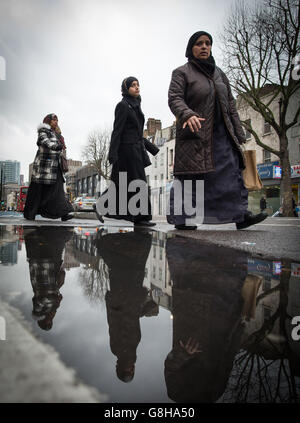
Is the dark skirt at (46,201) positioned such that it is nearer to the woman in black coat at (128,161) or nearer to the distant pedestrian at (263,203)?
the woman in black coat at (128,161)

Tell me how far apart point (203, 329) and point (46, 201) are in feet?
20.9

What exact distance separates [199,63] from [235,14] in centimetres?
1805

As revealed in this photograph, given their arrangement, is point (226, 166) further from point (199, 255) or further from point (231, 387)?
point (231, 387)

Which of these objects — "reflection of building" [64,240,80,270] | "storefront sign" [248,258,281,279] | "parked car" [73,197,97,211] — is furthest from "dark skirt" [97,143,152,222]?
"parked car" [73,197,97,211]

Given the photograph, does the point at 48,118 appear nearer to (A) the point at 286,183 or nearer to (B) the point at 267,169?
(A) the point at 286,183

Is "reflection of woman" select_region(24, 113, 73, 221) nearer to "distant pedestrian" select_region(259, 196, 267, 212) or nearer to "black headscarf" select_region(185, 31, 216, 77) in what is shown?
"black headscarf" select_region(185, 31, 216, 77)

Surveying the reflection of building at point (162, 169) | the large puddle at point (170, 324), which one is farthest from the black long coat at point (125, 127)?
the reflection of building at point (162, 169)

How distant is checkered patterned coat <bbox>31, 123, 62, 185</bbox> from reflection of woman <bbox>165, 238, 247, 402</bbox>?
18.0 ft

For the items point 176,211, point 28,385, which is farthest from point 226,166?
point 28,385

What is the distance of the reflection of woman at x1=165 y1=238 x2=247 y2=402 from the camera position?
582 millimetres

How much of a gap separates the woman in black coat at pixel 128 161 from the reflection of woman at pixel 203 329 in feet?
11.4

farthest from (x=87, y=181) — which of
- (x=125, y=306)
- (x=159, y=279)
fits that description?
(x=125, y=306)

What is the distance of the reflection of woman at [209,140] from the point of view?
388cm

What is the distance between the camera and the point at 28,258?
1937 mm
